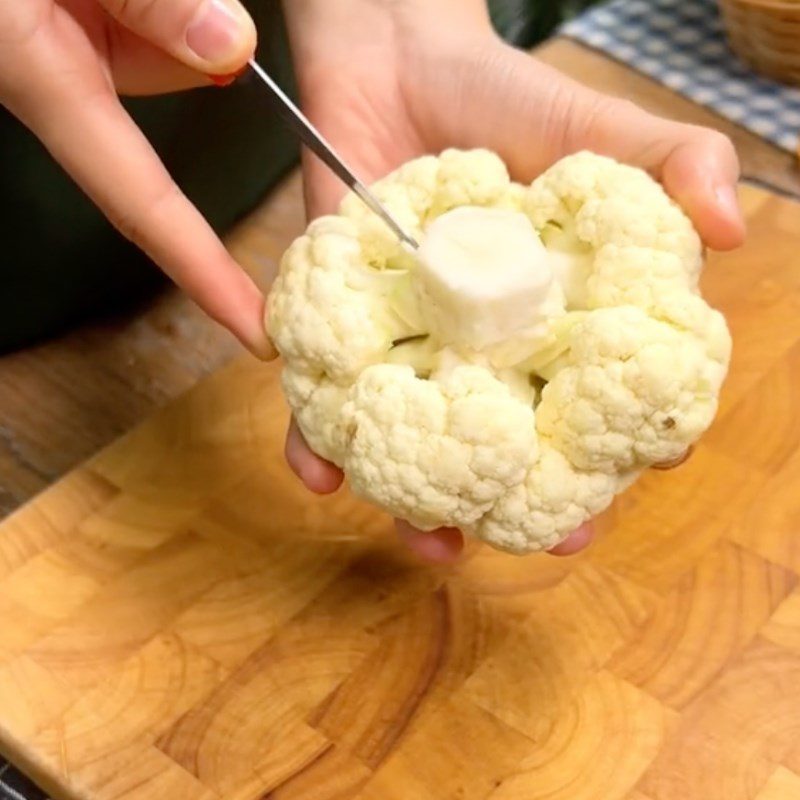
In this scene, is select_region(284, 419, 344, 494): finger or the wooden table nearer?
select_region(284, 419, 344, 494): finger

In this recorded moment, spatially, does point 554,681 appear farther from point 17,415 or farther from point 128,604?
point 17,415

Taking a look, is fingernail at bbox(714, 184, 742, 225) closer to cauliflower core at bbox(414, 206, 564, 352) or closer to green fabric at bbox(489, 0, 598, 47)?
cauliflower core at bbox(414, 206, 564, 352)

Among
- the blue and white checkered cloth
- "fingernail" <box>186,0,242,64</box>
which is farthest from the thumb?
the blue and white checkered cloth

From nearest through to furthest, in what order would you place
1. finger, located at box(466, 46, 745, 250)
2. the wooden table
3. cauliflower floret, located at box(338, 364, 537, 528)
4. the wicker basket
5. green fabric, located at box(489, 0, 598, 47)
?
1. cauliflower floret, located at box(338, 364, 537, 528)
2. finger, located at box(466, 46, 745, 250)
3. the wooden table
4. the wicker basket
5. green fabric, located at box(489, 0, 598, 47)

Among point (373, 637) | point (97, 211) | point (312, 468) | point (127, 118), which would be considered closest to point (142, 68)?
point (127, 118)

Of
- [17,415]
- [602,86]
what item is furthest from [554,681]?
[602,86]
